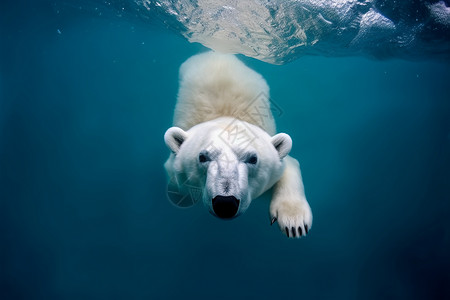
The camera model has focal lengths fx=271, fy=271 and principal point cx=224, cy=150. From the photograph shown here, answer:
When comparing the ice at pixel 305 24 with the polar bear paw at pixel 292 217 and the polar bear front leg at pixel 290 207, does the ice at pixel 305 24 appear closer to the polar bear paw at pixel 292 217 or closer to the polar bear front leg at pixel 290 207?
the polar bear front leg at pixel 290 207

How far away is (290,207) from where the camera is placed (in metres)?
2.55

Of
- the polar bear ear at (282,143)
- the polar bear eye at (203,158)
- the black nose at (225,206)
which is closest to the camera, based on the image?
the black nose at (225,206)

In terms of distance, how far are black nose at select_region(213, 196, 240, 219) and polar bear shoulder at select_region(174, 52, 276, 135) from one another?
165 centimetres

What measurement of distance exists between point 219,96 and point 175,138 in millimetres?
1091

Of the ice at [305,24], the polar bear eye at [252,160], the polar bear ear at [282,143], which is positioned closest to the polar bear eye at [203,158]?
the polar bear eye at [252,160]

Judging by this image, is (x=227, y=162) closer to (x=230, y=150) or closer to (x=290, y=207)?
(x=230, y=150)

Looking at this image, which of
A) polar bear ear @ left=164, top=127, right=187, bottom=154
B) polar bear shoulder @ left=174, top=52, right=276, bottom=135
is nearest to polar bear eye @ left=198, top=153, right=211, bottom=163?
polar bear ear @ left=164, top=127, right=187, bottom=154

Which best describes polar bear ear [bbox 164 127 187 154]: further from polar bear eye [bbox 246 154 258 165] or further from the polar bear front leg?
the polar bear front leg

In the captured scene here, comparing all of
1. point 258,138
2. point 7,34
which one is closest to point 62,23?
point 7,34

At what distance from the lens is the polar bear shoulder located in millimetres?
3391

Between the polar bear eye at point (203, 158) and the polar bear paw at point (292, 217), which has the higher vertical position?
the polar bear eye at point (203, 158)

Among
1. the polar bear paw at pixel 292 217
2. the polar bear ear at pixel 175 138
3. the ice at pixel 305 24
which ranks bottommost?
the polar bear paw at pixel 292 217

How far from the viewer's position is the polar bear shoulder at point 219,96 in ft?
11.1

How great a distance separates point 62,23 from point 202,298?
336 inches
